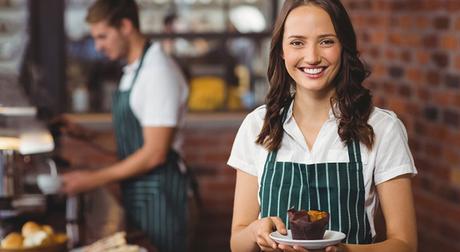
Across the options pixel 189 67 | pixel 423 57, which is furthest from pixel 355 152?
pixel 189 67

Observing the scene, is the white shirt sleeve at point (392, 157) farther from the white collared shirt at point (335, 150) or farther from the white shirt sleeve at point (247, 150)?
the white shirt sleeve at point (247, 150)

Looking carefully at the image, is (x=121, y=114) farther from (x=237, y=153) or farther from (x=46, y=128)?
(x=237, y=153)

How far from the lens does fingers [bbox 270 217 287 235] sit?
2.37 m

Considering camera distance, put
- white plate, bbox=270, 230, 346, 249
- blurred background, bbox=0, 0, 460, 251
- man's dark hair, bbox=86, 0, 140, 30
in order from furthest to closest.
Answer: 1. blurred background, bbox=0, 0, 460, 251
2. man's dark hair, bbox=86, 0, 140, 30
3. white plate, bbox=270, 230, 346, 249

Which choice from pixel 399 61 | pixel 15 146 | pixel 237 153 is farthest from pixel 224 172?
pixel 237 153

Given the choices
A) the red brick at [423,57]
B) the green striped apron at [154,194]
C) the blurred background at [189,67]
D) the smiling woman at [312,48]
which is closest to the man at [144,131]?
the green striped apron at [154,194]

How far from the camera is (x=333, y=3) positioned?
247 centimetres

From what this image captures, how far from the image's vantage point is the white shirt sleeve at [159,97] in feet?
14.5

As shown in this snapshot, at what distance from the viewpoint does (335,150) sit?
2531mm

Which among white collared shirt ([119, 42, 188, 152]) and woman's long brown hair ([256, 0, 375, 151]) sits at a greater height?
woman's long brown hair ([256, 0, 375, 151])

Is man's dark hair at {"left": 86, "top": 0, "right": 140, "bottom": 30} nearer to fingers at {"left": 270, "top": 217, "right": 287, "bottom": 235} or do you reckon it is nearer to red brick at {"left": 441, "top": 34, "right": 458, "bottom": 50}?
red brick at {"left": 441, "top": 34, "right": 458, "bottom": 50}

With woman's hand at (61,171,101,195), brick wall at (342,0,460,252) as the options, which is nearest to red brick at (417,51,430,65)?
brick wall at (342,0,460,252)

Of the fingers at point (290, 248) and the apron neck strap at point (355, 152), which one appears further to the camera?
the apron neck strap at point (355, 152)

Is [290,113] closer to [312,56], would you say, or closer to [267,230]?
[312,56]
